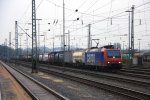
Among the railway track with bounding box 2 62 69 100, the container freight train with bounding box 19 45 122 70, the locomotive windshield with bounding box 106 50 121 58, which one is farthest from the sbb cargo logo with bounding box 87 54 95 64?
the railway track with bounding box 2 62 69 100

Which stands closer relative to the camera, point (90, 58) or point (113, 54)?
point (113, 54)

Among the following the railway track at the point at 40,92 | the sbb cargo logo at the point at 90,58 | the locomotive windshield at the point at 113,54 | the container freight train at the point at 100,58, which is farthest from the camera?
the sbb cargo logo at the point at 90,58

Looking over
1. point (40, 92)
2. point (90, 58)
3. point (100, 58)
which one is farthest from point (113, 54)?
point (40, 92)

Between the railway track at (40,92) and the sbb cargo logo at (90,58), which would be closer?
the railway track at (40,92)

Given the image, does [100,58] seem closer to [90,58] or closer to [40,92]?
[90,58]

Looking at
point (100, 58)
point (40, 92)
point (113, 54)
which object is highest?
point (113, 54)

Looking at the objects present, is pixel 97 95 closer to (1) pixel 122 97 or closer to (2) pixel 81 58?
(1) pixel 122 97

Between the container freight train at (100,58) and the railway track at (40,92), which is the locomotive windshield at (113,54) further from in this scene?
the railway track at (40,92)

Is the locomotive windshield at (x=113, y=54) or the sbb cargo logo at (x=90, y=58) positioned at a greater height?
the locomotive windshield at (x=113, y=54)

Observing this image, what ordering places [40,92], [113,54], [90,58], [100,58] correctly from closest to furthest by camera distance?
[40,92] → [113,54] → [100,58] → [90,58]

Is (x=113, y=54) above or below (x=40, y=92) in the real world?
above

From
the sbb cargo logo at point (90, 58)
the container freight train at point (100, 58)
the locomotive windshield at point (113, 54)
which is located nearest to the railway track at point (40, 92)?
the container freight train at point (100, 58)

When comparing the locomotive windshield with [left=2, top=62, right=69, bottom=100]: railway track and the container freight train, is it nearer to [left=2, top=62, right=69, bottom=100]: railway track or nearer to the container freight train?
the container freight train

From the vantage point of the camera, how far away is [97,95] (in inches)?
746
